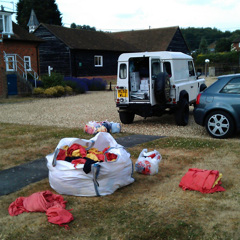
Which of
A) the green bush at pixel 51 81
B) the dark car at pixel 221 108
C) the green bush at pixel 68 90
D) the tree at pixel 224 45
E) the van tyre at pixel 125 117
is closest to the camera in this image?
the dark car at pixel 221 108

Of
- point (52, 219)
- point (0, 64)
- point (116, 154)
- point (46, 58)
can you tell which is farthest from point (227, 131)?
point (46, 58)

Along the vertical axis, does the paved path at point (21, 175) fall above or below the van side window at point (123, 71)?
below

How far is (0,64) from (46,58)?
51.7 feet

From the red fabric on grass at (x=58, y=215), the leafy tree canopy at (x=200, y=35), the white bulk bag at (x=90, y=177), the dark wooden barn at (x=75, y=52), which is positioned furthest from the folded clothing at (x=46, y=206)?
the leafy tree canopy at (x=200, y=35)

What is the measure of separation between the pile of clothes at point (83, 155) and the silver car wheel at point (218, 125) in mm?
3974

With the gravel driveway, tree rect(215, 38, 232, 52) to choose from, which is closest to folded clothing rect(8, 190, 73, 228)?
the gravel driveway

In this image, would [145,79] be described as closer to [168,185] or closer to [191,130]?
[191,130]

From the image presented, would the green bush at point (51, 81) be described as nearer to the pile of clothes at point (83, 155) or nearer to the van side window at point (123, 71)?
the van side window at point (123, 71)

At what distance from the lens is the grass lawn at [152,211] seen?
3.95 meters

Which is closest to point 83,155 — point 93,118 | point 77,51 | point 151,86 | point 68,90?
point 151,86

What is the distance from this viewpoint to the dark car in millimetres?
8609

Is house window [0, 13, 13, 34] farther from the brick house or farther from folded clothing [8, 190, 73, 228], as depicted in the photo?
folded clothing [8, 190, 73, 228]

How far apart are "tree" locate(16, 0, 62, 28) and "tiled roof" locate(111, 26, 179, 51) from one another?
22.1 m

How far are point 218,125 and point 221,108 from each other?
466 mm
